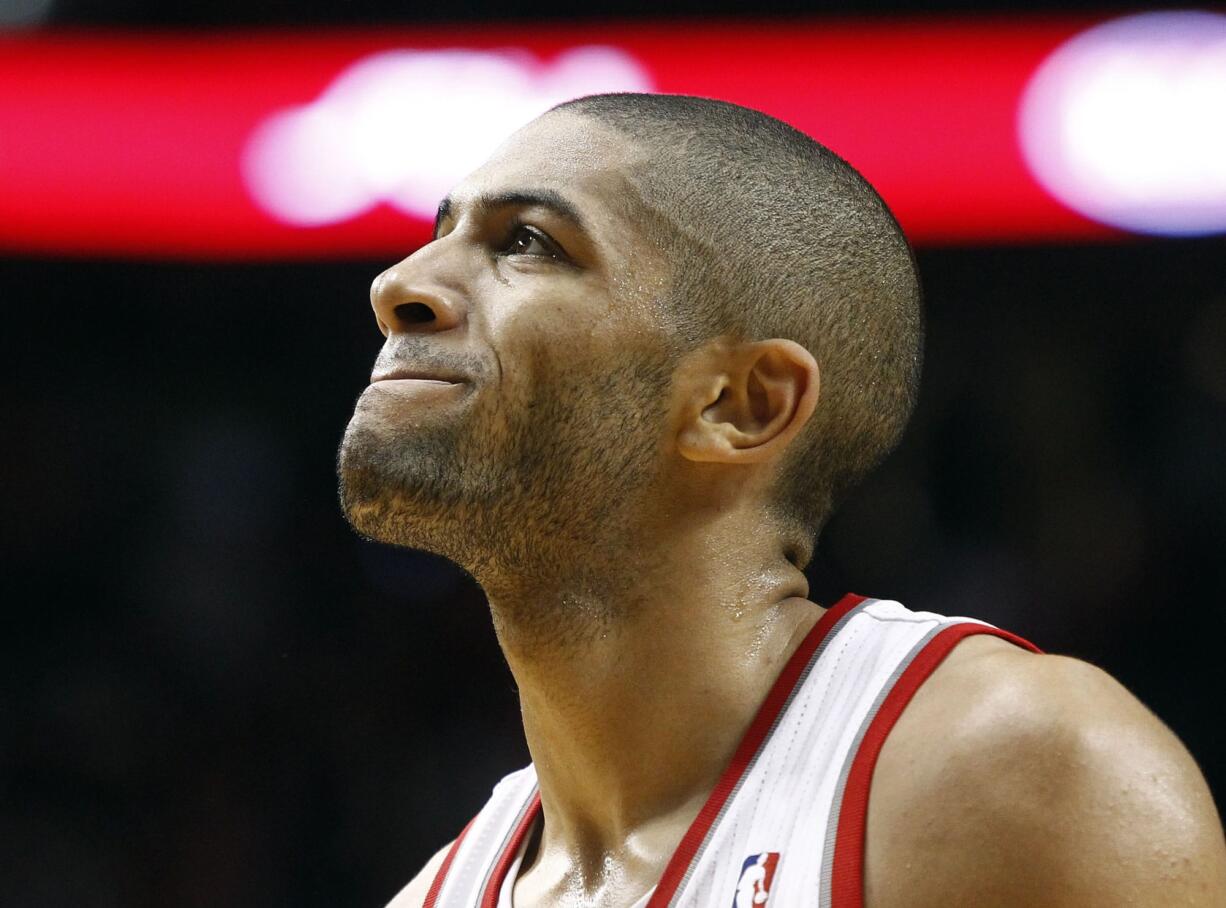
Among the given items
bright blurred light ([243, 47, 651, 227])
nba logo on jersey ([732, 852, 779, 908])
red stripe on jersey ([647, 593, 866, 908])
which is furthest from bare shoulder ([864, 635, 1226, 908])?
bright blurred light ([243, 47, 651, 227])

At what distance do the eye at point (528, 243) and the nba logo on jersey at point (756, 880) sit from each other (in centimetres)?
89

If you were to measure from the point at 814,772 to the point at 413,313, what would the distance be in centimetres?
86

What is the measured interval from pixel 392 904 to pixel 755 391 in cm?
105

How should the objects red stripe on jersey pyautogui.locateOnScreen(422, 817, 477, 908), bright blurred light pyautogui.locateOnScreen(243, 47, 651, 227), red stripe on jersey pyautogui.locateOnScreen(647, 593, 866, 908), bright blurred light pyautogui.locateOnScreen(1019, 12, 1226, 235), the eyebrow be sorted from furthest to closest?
bright blurred light pyautogui.locateOnScreen(243, 47, 651, 227) → bright blurred light pyautogui.locateOnScreen(1019, 12, 1226, 235) → red stripe on jersey pyautogui.locateOnScreen(422, 817, 477, 908) → the eyebrow → red stripe on jersey pyautogui.locateOnScreen(647, 593, 866, 908)

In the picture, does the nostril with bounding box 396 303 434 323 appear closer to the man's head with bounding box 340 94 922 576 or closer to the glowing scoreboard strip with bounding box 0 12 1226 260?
the man's head with bounding box 340 94 922 576

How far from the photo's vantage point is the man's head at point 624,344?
2.12m

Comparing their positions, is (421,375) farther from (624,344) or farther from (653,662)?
(653,662)

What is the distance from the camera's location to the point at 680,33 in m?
5.64

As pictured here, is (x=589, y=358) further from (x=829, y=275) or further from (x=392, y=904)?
(x=392, y=904)

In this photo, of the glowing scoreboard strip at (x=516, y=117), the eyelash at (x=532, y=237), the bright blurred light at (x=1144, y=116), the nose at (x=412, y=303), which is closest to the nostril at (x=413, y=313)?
the nose at (x=412, y=303)

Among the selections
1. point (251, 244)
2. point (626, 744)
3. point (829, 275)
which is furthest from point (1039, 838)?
point (251, 244)

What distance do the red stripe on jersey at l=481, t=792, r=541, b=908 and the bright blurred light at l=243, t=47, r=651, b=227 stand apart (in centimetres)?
358

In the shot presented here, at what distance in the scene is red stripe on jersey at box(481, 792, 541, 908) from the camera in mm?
2299

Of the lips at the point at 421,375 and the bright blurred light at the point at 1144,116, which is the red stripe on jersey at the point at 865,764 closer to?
the lips at the point at 421,375
